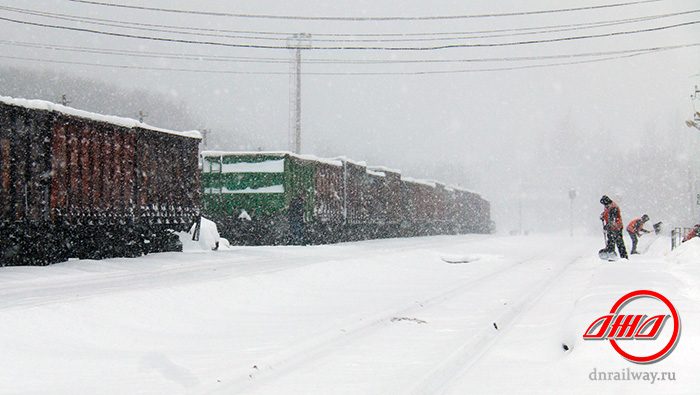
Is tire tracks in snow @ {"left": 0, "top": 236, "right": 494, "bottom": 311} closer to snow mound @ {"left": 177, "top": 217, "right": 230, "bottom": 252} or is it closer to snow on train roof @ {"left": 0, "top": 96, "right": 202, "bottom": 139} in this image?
snow mound @ {"left": 177, "top": 217, "right": 230, "bottom": 252}

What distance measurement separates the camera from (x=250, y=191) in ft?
89.9

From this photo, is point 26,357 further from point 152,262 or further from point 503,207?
point 503,207

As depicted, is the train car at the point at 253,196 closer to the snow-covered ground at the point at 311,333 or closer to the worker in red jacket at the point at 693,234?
the snow-covered ground at the point at 311,333

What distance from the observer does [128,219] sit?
18.9 metres

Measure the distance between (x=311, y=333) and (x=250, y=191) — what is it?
758 inches

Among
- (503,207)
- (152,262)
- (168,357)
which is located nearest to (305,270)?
(152,262)

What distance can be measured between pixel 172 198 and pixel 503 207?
449 feet

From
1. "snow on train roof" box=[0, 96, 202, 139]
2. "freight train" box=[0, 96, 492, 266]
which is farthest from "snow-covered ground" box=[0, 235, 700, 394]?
"snow on train roof" box=[0, 96, 202, 139]

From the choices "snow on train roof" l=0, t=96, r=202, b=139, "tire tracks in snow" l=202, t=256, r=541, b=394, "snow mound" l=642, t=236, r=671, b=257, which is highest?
"snow on train roof" l=0, t=96, r=202, b=139

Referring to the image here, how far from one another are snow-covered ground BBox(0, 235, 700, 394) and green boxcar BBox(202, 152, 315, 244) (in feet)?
38.0

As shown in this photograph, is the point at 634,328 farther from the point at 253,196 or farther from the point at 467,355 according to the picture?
the point at 253,196

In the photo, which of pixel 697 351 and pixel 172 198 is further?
pixel 172 198

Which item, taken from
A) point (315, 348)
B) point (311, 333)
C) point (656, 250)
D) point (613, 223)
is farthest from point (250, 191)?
point (315, 348)

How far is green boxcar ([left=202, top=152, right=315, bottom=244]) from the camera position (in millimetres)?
27250
